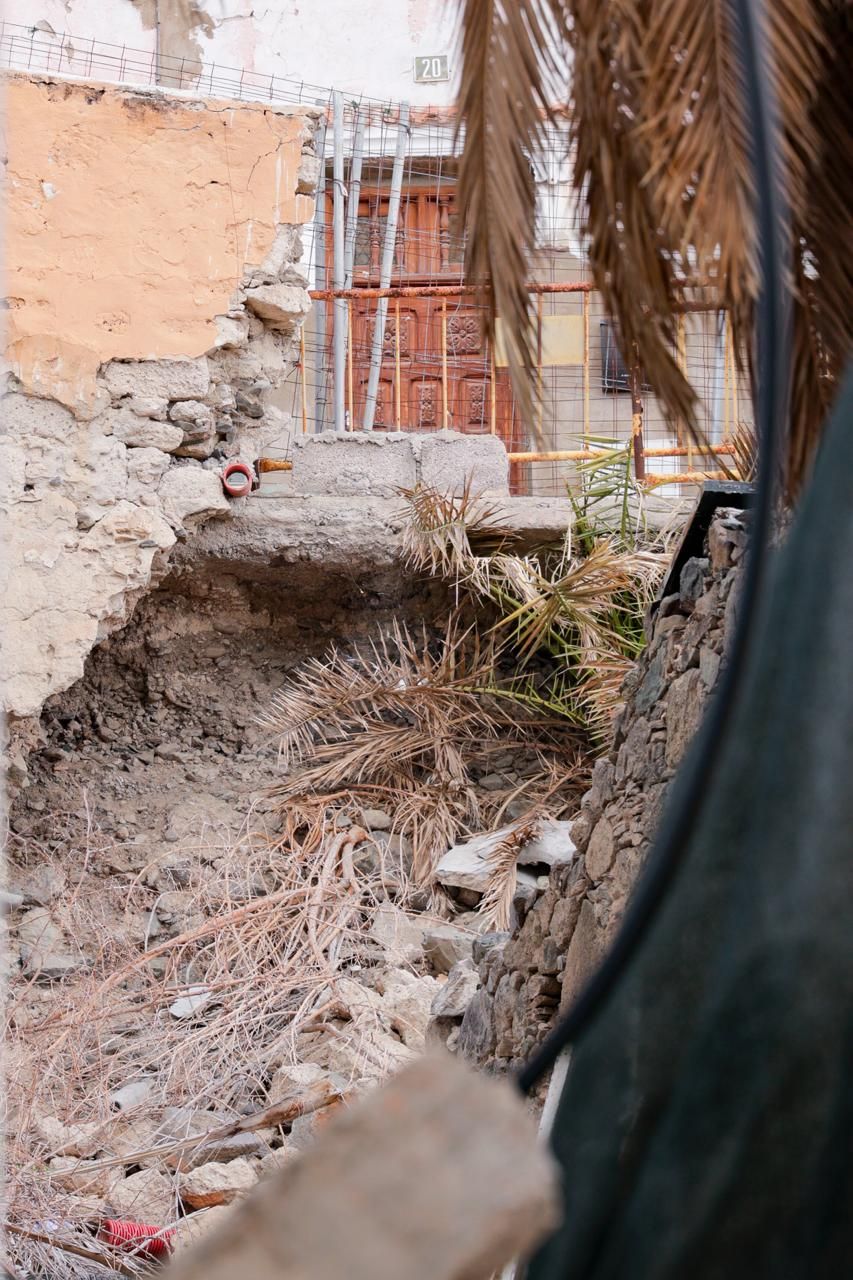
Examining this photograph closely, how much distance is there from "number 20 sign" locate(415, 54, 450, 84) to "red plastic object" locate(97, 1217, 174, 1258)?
730 centimetres

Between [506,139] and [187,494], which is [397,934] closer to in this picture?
[187,494]

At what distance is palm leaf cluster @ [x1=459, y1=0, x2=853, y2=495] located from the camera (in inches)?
50.7

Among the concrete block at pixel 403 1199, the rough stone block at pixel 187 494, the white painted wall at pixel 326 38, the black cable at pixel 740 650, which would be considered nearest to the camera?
the concrete block at pixel 403 1199

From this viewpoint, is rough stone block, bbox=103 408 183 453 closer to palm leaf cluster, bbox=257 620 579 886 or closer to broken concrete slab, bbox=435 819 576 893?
palm leaf cluster, bbox=257 620 579 886

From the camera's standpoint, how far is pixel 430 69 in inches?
326

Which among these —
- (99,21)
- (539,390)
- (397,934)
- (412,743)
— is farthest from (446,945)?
(99,21)

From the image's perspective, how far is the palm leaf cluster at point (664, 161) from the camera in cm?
129

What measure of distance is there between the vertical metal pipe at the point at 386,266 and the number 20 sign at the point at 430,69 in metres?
1.18

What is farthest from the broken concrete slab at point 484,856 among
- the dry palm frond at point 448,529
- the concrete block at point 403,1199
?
the concrete block at point 403,1199

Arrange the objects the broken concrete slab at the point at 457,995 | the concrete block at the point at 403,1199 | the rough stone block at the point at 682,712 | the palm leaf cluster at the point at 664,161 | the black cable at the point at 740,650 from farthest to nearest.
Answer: the broken concrete slab at the point at 457,995
the rough stone block at the point at 682,712
the palm leaf cluster at the point at 664,161
the black cable at the point at 740,650
the concrete block at the point at 403,1199

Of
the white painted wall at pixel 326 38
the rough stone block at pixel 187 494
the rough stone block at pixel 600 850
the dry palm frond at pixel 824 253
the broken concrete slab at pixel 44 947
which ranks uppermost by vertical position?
the white painted wall at pixel 326 38

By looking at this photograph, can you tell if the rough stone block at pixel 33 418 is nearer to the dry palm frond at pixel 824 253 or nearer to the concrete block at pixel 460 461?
the concrete block at pixel 460 461

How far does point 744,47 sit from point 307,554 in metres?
4.59

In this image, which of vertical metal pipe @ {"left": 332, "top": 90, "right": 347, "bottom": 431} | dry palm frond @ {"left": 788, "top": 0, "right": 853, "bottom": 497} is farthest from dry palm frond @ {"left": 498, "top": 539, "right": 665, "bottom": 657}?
dry palm frond @ {"left": 788, "top": 0, "right": 853, "bottom": 497}
